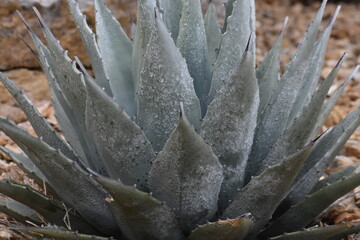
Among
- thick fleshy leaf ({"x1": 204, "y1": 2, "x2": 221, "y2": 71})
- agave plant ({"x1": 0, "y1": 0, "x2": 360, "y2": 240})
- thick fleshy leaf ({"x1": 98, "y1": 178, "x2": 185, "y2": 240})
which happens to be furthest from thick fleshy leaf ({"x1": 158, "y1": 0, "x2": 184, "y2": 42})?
thick fleshy leaf ({"x1": 98, "y1": 178, "x2": 185, "y2": 240})

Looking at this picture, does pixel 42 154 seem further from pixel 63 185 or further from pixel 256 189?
pixel 256 189

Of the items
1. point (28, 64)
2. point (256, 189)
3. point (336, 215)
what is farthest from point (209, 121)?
point (28, 64)

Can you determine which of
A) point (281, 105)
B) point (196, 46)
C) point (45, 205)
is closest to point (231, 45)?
point (196, 46)

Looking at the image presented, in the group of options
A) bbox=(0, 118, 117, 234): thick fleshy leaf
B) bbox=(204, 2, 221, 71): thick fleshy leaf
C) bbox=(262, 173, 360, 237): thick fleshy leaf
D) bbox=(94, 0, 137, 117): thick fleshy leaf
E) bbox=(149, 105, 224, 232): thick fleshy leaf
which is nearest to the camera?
bbox=(149, 105, 224, 232): thick fleshy leaf

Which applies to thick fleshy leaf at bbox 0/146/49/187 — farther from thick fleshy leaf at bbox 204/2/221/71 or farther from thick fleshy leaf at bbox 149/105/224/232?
thick fleshy leaf at bbox 204/2/221/71

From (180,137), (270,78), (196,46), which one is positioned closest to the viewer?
(180,137)

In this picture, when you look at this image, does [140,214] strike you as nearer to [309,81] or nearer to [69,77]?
[69,77]
